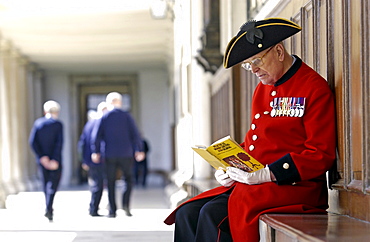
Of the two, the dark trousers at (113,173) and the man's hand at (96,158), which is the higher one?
the man's hand at (96,158)

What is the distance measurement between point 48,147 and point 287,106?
23.5 feet

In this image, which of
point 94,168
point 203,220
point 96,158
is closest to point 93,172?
point 94,168

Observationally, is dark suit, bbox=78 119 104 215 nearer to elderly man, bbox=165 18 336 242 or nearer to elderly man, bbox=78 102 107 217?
elderly man, bbox=78 102 107 217

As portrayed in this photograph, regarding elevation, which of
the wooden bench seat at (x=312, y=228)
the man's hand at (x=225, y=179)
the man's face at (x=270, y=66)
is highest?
the man's face at (x=270, y=66)

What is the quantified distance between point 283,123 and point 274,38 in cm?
39

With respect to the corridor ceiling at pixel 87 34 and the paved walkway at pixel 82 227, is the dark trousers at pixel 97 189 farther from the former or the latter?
the corridor ceiling at pixel 87 34

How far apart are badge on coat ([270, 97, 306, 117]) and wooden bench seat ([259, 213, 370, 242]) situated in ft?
1.56

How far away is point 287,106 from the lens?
351 centimetres

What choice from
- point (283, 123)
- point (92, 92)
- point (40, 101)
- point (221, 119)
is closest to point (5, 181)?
point (40, 101)

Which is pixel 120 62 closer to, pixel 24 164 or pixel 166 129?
pixel 166 129

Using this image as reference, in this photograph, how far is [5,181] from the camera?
18.2 metres

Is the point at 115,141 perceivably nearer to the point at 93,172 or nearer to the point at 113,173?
the point at 113,173

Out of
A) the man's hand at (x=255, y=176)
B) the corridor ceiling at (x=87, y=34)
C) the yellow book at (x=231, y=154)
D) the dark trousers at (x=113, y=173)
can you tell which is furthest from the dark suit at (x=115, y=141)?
the man's hand at (x=255, y=176)

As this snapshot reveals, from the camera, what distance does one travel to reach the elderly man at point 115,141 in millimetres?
10336
